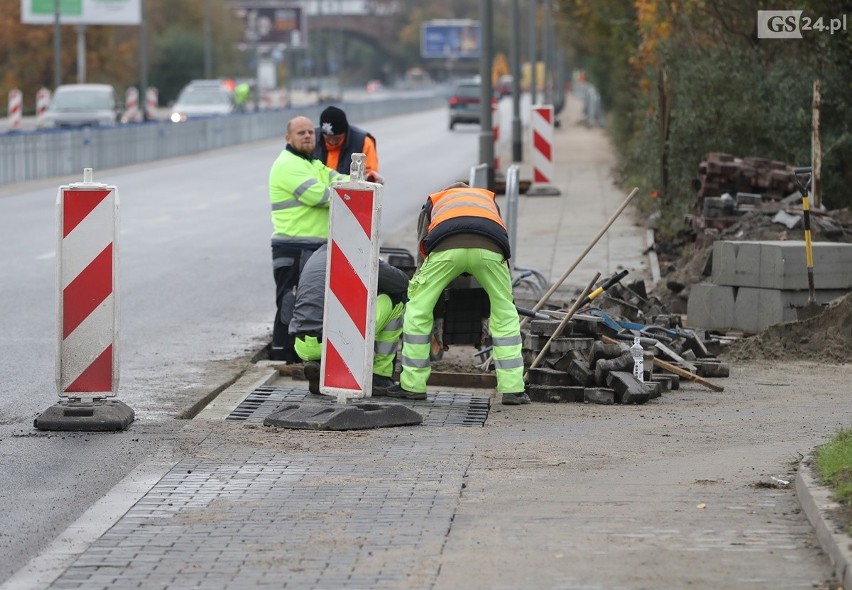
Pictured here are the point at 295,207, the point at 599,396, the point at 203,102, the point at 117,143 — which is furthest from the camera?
the point at 203,102

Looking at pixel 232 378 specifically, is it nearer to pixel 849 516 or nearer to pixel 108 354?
pixel 108 354

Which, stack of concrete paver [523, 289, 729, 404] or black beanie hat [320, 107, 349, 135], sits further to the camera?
black beanie hat [320, 107, 349, 135]

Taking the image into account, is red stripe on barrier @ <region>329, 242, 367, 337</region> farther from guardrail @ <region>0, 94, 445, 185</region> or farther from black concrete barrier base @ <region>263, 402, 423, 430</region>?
guardrail @ <region>0, 94, 445, 185</region>

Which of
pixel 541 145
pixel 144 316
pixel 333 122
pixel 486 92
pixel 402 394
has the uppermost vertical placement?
pixel 486 92

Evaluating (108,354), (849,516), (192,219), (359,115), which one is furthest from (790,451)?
(359,115)

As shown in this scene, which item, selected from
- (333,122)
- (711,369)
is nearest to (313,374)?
(333,122)

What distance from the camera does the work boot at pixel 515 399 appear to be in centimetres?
983

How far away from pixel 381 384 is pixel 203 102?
153ft

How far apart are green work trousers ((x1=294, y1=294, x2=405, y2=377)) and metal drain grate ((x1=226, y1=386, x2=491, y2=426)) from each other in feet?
0.95

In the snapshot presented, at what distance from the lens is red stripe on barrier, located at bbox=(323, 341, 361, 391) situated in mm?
8812

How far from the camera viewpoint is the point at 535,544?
20.6 ft

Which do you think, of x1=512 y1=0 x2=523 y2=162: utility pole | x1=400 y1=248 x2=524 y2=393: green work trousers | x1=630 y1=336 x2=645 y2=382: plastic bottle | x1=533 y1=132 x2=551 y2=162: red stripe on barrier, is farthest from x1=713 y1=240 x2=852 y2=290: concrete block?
x1=512 y1=0 x2=523 y2=162: utility pole

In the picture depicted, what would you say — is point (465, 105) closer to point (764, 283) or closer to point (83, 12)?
point (83, 12)

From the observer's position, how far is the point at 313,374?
997cm
